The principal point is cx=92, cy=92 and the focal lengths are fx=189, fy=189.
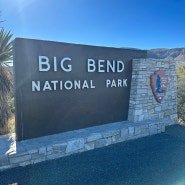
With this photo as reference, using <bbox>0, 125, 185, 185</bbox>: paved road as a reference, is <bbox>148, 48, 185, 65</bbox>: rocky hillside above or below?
above

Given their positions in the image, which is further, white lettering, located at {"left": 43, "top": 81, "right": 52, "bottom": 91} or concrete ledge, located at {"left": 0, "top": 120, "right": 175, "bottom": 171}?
white lettering, located at {"left": 43, "top": 81, "right": 52, "bottom": 91}

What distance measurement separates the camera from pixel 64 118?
5.57m

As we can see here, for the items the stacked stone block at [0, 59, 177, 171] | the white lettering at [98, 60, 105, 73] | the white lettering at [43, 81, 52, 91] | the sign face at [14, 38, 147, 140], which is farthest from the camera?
the white lettering at [98, 60, 105, 73]

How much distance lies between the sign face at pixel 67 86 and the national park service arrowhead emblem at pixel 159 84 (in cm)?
97

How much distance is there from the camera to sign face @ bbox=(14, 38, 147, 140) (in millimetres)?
4871

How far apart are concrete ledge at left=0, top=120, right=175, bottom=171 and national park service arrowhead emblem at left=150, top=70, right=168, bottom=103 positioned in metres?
1.33

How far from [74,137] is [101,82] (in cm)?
205

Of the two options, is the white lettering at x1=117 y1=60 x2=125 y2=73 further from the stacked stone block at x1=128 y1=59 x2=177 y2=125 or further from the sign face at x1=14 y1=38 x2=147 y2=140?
the stacked stone block at x1=128 y1=59 x2=177 y2=125

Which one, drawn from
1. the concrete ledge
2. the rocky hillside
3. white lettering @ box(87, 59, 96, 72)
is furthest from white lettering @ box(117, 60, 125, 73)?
the rocky hillside

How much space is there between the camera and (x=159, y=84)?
7.33 m

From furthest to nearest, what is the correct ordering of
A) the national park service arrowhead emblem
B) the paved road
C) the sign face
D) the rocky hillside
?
the rocky hillside → the national park service arrowhead emblem → the sign face → the paved road

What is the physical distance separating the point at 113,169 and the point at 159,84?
4276 millimetres

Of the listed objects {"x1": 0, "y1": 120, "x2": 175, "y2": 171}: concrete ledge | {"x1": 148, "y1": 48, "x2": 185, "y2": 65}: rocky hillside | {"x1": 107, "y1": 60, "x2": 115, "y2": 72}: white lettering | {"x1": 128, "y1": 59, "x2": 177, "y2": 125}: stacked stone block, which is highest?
{"x1": 148, "y1": 48, "x2": 185, "y2": 65}: rocky hillside

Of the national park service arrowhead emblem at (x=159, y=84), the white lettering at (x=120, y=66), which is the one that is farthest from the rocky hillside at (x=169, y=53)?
the white lettering at (x=120, y=66)
